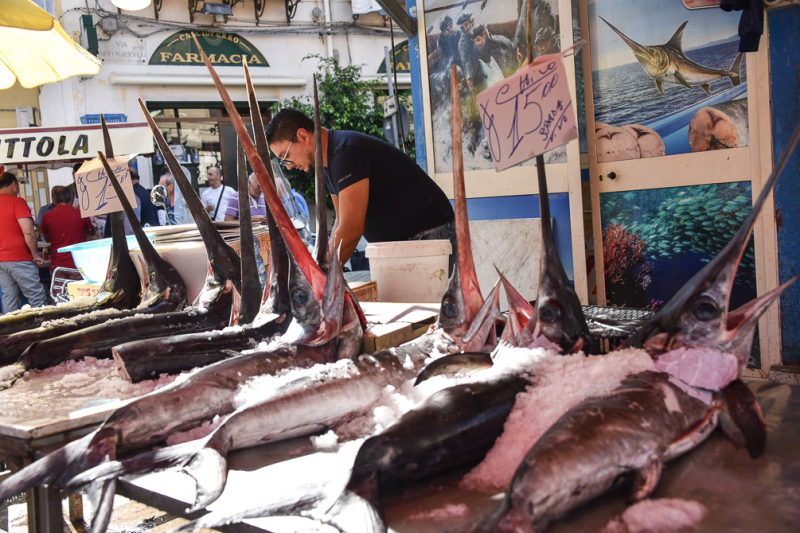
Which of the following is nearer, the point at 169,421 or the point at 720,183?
the point at 169,421

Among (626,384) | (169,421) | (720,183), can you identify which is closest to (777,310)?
(720,183)

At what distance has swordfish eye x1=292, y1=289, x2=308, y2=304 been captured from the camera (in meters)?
1.76

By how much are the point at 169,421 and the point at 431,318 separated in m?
1.19

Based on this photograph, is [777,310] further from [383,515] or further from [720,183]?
[383,515]

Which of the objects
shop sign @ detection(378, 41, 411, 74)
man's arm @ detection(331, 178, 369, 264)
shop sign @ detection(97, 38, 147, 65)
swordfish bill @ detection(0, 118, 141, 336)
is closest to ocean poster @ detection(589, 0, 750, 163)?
man's arm @ detection(331, 178, 369, 264)

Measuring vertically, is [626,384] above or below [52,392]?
above

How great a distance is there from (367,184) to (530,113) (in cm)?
198

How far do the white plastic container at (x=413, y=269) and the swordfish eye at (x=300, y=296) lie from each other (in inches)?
49.7

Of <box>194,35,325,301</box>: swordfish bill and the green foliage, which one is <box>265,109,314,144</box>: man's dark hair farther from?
the green foliage

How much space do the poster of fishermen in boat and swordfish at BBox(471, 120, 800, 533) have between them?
11.3 ft

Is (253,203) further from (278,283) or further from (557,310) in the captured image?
(557,310)

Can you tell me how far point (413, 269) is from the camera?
3.02 meters

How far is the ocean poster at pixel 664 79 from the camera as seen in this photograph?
3760 millimetres

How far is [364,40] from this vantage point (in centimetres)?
1370
